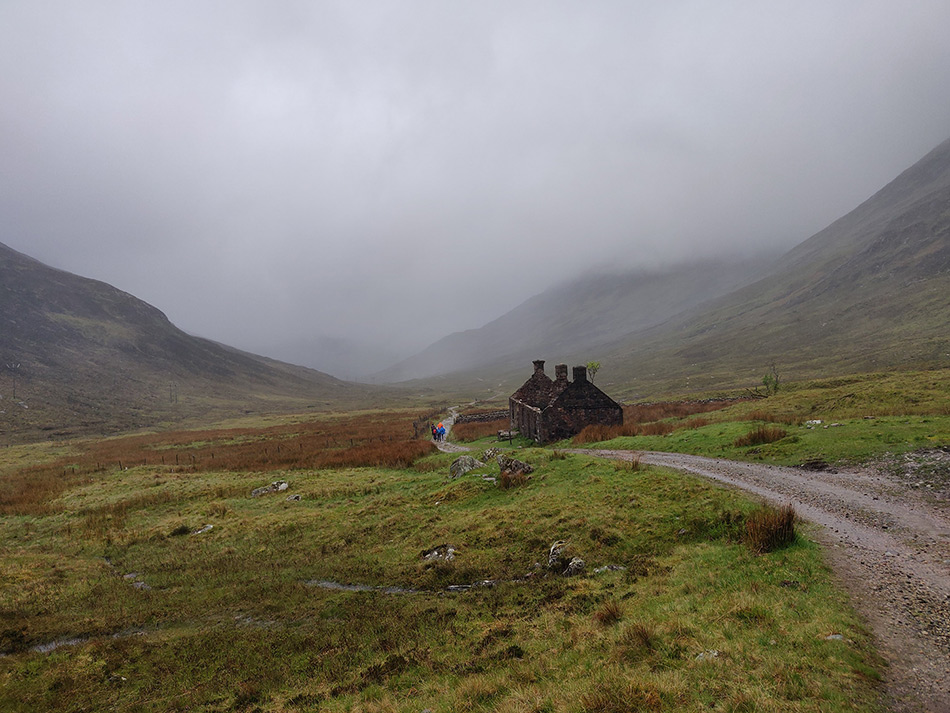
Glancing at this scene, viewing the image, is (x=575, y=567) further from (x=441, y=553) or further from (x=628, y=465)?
(x=628, y=465)

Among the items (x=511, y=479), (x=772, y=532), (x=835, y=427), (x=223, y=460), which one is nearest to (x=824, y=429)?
(x=835, y=427)

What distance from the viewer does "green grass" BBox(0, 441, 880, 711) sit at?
7094mm

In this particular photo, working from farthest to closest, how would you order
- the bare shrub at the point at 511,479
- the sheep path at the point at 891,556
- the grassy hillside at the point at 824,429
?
the bare shrub at the point at 511,479
the grassy hillside at the point at 824,429
the sheep path at the point at 891,556

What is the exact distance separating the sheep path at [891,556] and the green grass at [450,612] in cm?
44

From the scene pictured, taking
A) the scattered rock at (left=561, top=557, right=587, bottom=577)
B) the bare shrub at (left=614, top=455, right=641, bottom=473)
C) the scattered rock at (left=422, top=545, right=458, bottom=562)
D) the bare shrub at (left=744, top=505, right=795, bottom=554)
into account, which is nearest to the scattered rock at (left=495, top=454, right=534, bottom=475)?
the bare shrub at (left=614, top=455, right=641, bottom=473)

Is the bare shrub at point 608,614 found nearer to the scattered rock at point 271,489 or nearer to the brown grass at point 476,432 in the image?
the scattered rock at point 271,489

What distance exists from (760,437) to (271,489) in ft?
96.8

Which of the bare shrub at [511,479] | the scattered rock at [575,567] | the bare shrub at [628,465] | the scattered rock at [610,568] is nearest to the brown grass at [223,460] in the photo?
the bare shrub at [511,479]

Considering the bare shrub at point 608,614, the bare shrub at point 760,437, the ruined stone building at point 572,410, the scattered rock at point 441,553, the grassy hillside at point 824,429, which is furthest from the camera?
the ruined stone building at point 572,410

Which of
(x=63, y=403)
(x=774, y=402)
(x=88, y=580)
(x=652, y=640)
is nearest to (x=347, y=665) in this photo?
(x=652, y=640)

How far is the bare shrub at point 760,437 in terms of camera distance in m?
23.6

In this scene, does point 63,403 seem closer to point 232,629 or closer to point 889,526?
point 232,629

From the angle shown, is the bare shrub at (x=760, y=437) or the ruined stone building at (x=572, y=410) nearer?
the bare shrub at (x=760, y=437)

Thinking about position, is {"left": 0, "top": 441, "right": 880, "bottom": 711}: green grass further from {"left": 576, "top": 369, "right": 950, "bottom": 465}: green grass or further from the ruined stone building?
the ruined stone building
